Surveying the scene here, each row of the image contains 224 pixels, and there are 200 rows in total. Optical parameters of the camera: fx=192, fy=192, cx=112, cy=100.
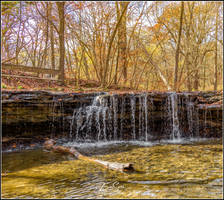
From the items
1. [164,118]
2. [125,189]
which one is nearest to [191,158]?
[125,189]

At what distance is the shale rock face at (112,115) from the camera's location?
7.02 meters

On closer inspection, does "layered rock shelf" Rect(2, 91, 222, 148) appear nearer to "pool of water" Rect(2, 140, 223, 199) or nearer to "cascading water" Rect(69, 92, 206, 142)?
"cascading water" Rect(69, 92, 206, 142)

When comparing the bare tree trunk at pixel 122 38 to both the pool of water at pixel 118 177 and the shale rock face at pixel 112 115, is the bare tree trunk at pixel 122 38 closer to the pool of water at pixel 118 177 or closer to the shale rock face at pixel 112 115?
the shale rock face at pixel 112 115

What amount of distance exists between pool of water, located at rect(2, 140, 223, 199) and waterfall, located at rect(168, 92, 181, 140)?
3.17m

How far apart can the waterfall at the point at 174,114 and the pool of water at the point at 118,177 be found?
10.4ft

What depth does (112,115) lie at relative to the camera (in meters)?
7.87

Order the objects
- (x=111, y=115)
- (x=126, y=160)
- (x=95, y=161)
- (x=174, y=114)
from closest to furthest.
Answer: (x=95, y=161), (x=126, y=160), (x=111, y=115), (x=174, y=114)

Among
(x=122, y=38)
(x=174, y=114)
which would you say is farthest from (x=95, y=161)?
(x=122, y=38)

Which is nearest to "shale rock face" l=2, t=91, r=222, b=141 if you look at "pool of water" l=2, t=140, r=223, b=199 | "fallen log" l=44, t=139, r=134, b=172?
"fallen log" l=44, t=139, r=134, b=172

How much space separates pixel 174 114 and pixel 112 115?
267cm

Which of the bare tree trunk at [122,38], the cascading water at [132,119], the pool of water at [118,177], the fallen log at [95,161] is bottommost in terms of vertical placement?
the pool of water at [118,177]

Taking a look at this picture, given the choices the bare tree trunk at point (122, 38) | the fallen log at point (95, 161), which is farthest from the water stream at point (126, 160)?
the bare tree trunk at point (122, 38)

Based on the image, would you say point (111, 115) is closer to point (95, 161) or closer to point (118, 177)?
point (95, 161)

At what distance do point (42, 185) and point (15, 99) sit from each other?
416 centimetres
